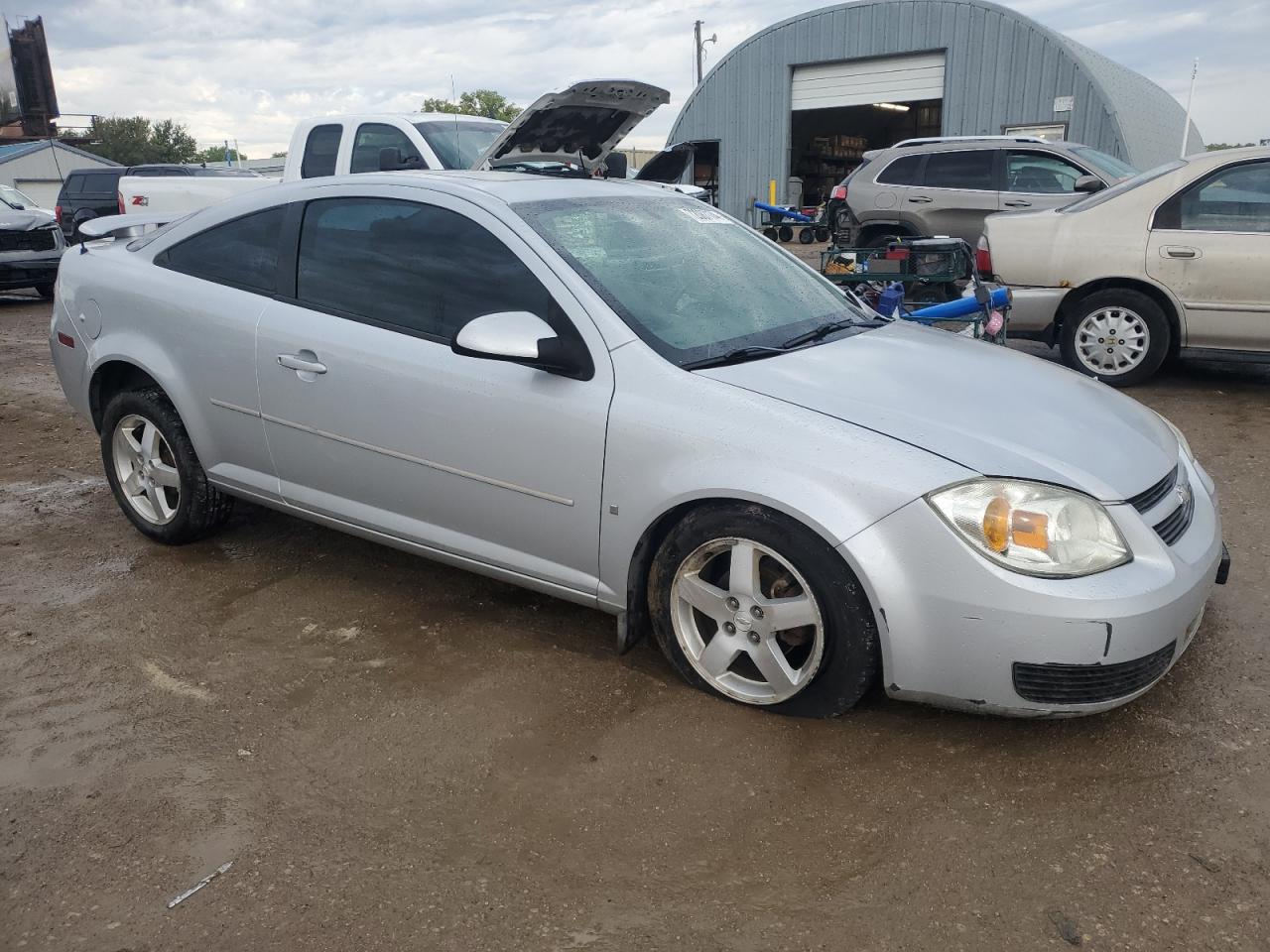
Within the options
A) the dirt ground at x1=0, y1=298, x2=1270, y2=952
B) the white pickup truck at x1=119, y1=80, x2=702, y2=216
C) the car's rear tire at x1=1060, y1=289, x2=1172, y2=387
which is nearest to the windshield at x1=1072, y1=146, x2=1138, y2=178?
the car's rear tire at x1=1060, y1=289, x2=1172, y2=387

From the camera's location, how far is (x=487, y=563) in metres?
3.37

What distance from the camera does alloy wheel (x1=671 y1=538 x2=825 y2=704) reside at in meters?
2.82

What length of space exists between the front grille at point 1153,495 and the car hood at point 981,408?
0.02m

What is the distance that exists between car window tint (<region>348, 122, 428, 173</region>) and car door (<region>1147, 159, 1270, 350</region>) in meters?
5.82

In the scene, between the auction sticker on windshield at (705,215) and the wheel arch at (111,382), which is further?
the wheel arch at (111,382)

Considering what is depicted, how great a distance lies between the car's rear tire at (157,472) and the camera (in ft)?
13.7

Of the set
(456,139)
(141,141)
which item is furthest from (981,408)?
(141,141)

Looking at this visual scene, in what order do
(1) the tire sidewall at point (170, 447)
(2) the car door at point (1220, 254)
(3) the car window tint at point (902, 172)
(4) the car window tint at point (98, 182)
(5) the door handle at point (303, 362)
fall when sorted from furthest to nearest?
(4) the car window tint at point (98, 182) < (3) the car window tint at point (902, 172) < (2) the car door at point (1220, 254) < (1) the tire sidewall at point (170, 447) < (5) the door handle at point (303, 362)

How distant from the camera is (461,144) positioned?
358 inches

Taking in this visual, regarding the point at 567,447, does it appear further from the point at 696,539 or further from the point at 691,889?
the point at 691,889

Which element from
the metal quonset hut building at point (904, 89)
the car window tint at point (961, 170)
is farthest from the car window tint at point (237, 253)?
the metal quonset hut building at point (904, 89)

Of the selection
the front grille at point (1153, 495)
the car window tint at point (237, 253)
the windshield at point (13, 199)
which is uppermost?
the car window tint at point (237, 253)

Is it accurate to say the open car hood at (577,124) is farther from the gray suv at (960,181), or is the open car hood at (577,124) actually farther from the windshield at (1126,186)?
the gray suv at (960,181)

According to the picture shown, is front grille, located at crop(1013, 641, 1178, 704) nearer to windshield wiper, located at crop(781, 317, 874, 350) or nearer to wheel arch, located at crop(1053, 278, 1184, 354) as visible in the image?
windshield wiper, located at crop(781, 317, 874, 350)
